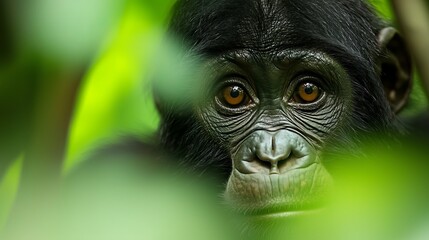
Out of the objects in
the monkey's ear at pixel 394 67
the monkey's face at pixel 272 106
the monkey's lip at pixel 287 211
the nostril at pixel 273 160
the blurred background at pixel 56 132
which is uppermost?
the monkey's ear at pixel 394 67

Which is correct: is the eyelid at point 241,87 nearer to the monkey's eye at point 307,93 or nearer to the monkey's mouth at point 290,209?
the monkey's eye at point 307,93

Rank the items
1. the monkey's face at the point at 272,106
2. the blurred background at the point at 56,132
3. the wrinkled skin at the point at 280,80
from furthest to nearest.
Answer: the wrinkled skin at the point at 280,80 → the monkey's face at the point at 272,106 → the blurred background at the point at 56,132

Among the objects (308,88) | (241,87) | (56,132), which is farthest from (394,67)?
(56,132)

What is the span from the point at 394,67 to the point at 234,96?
1.22 m

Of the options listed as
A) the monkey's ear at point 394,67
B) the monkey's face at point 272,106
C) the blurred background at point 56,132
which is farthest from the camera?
the monkey's ear at point 394,67

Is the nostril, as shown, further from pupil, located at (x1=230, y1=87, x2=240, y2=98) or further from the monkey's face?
pupil, located at (x1=230, y1=87, x2=240, y2=98)

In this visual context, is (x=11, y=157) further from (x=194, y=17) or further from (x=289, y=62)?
(x=194, y=17)

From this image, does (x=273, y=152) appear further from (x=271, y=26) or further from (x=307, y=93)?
(x=271, y=26)

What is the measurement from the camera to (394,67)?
477 centimetres

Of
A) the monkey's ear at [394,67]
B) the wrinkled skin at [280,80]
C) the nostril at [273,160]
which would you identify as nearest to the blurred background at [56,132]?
the nostril at [273,160]

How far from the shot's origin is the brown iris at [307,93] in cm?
422

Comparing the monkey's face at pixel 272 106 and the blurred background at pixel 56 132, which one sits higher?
the monkey's face at pixel 272 106

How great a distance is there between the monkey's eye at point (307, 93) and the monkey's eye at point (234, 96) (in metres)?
0.31

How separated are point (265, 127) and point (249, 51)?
1.85ft
